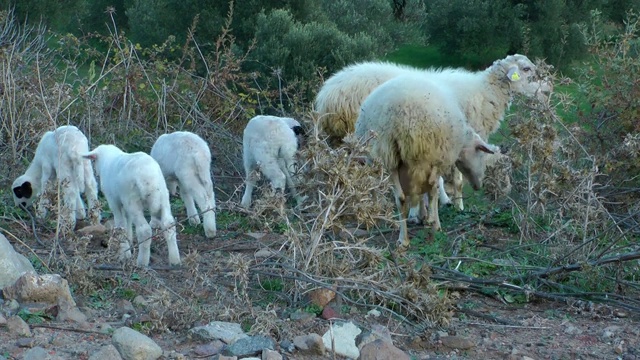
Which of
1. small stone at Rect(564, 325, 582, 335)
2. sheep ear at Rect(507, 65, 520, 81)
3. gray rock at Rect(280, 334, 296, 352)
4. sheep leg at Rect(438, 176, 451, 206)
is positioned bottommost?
sheep leg at Rect(438, 176, 451, 206)

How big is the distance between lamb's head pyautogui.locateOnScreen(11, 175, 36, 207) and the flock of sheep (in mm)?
11

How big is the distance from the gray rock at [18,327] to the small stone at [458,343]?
2.77m

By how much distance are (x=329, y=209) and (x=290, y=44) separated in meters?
11.3

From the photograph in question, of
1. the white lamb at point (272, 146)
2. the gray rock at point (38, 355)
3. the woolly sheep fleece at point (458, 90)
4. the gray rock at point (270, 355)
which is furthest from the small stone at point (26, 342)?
the woolly sheep fleece at point (458, 90)

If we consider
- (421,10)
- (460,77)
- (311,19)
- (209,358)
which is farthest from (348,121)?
(421,10)

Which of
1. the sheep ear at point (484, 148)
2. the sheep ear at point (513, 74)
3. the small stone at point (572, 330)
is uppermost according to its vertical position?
the sheep ear at point (513, 74)

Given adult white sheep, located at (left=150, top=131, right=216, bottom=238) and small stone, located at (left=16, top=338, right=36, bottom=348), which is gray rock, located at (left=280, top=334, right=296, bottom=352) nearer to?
small stone, located at (left=16, top=338, right=36, bottom=348)

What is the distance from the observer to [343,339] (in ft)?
22.1

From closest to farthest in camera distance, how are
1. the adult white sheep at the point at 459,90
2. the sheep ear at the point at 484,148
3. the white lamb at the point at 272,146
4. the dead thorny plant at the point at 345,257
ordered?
the dead thorny plant at the point at 345,257 → the sheep ear at the point at 484,148 → the white lamb at the point at 272,146 → the adult white sheep at the point at 459,90

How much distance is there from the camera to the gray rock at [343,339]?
6605 millimetres

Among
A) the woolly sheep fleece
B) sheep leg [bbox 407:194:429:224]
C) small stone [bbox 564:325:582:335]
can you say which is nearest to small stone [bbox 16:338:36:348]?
small stone [bbox 564:325:582:335]

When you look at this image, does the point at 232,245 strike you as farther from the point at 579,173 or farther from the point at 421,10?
the point at 421,10

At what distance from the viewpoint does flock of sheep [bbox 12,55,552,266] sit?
8.53 metres

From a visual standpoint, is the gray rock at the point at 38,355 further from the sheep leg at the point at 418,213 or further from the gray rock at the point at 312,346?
the sheep leg at the point at 418,213
